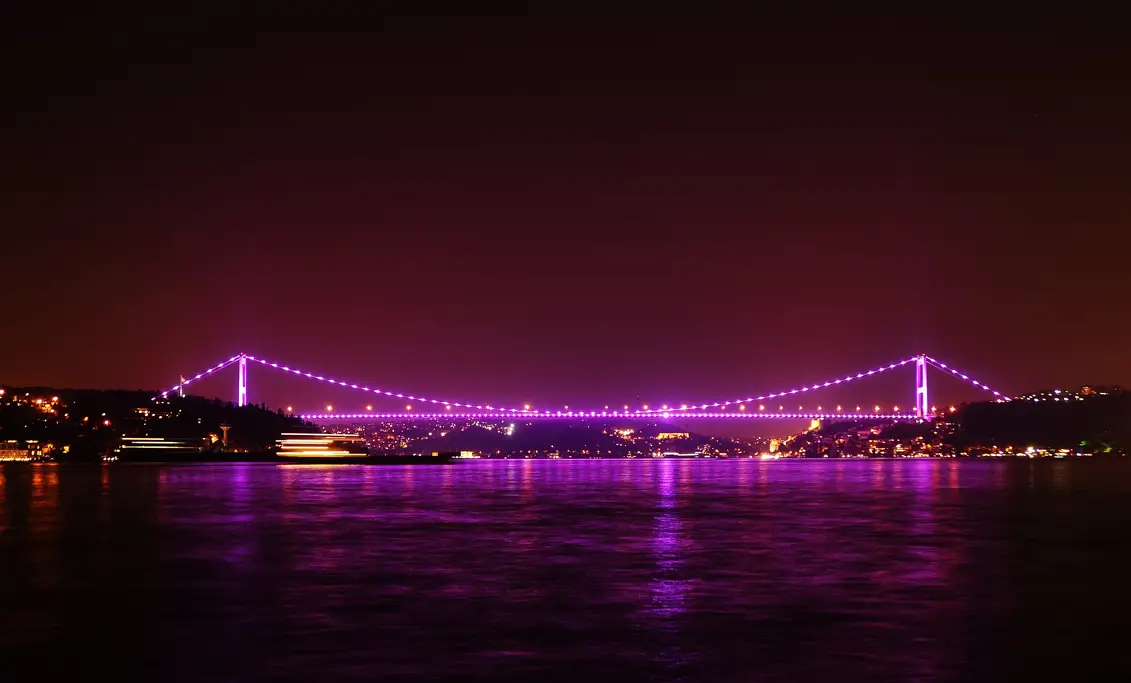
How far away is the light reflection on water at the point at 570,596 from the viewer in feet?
35.1

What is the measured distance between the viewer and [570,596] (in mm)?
14695

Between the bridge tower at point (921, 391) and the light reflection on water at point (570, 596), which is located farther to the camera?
the bridge tower at point (921, 391)

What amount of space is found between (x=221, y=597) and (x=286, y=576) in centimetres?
216

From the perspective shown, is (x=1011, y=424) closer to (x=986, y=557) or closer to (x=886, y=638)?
(x=986, y=557)

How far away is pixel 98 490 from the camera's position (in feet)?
162

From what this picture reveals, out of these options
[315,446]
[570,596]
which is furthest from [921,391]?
[570,596]

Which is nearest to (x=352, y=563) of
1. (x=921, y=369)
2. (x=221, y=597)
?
(x=221, y=597)

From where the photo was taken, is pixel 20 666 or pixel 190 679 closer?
pixel 190 679

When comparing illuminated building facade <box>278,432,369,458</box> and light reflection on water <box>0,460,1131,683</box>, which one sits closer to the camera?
light reflection on water <box>0,460,1131,683</box>

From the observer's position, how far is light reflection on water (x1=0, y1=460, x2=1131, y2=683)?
1070 centimetres

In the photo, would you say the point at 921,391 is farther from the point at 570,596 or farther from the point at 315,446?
the point at 570,596

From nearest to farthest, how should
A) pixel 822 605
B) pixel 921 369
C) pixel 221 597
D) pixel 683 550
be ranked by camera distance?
1. pixel 822 605
2. pixel 221 597
3. pixel 683 550
4. pixel 921 369

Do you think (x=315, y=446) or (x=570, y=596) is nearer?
(x=570, y=596)

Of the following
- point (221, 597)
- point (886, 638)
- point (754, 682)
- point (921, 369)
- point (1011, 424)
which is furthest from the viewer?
point (1011, 424)
